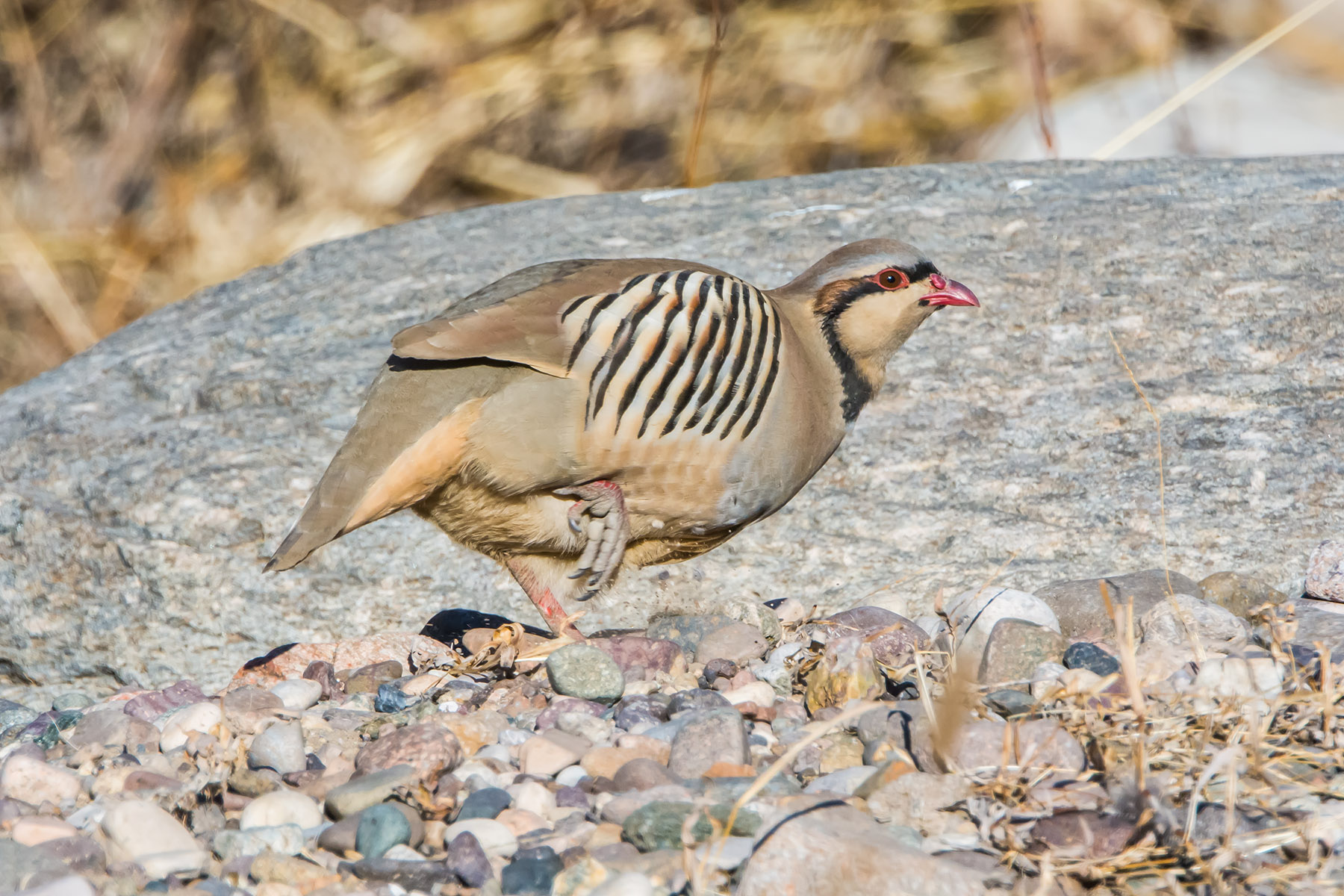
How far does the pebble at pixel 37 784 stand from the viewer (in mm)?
2301

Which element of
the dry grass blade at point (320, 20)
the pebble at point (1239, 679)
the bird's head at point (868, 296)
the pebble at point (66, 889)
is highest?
the dry grass blade at point (320, 20)

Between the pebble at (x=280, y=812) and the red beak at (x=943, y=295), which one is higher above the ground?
the red beak at (x=943, y=295)

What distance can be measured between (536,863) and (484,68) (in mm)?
6415

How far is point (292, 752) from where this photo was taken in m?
2.37

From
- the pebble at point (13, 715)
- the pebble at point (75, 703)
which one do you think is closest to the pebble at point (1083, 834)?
the pebble at point (13, 715)

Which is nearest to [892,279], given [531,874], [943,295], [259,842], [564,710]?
[943,295]

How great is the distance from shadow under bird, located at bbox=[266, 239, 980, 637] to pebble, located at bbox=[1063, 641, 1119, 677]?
0.99m

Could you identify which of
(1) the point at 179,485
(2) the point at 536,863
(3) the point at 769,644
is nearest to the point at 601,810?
(2) the point at 536,863

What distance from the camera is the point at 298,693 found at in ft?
9.32

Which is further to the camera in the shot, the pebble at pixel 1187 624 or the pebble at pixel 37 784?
the pebble at pixel 1187 624

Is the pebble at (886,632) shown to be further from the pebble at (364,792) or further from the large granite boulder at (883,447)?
the pebble at (364,792)

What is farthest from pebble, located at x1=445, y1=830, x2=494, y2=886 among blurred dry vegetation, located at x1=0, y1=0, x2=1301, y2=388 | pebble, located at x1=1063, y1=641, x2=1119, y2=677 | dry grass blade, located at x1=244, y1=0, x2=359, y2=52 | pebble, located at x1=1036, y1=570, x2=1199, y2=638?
dry grass blade, located at x1=244, y1=0, x2=359, y2=52

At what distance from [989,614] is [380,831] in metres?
1.37

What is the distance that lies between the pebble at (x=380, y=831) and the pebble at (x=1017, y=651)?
1149mm
